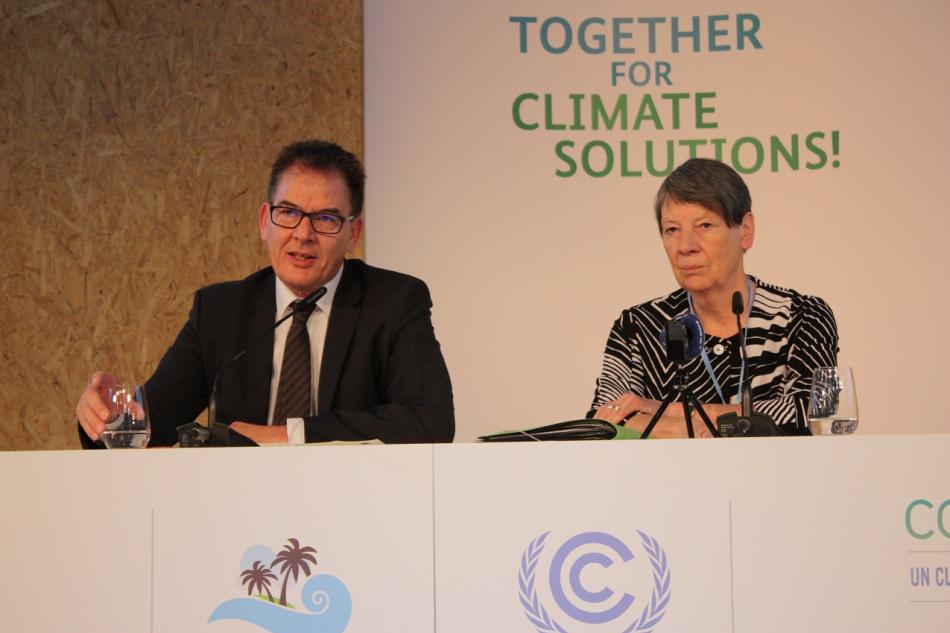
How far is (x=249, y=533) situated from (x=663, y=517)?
0.72 metres

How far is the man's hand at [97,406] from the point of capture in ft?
7.78

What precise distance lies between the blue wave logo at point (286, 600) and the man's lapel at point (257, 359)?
46.9 inches

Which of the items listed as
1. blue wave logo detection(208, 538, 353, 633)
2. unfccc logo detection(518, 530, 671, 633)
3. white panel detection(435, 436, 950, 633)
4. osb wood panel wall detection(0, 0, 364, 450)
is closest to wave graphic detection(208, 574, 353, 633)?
blue wave logo detection(208, 538, 353, 633)

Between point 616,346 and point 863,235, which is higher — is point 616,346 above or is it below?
below

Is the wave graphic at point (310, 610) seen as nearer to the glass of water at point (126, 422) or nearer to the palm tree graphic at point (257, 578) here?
the palm tree graphic at point (257, 578)

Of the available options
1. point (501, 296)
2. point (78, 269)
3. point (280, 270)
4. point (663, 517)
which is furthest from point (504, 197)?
point (663, 517)

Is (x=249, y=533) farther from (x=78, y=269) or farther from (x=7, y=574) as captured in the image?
(x=78, y=269)

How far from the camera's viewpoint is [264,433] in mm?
2748

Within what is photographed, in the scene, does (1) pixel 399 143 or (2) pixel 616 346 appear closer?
(2) pixel 616 346

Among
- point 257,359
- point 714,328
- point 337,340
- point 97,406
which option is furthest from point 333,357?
point 714,328

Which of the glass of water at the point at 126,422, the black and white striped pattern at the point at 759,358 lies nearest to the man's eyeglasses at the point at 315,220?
the black and white striped pattern at the point at 759,358

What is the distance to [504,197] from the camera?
13.9 feet

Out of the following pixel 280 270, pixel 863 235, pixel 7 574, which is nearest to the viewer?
pixel 7 574

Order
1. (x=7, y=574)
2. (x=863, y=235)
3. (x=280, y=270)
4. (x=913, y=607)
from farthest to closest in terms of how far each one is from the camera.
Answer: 1. (x=863, y=235)
2. (x=280, y=270)
3. (x=7, y=574)
4. (x=913, y=607)
